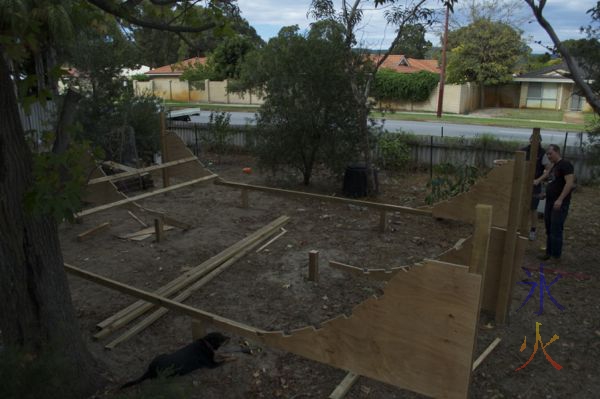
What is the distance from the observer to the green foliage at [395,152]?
13570mm

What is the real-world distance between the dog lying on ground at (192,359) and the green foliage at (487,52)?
3851cm

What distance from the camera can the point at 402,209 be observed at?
7477mm

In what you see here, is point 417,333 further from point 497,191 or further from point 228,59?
point 228,59

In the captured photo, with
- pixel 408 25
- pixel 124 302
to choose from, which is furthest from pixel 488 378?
pixel 408 25

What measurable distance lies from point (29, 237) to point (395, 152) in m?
11.0

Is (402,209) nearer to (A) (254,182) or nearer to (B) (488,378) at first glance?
(B) (488,378)

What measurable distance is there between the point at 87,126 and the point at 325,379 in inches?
407

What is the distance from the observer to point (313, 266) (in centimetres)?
643

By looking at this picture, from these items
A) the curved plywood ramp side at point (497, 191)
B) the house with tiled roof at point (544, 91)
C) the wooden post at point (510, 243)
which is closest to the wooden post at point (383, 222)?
the curved plywood ramp side at point (497, 191)

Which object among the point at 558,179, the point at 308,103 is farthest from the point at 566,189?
the point at 308,103

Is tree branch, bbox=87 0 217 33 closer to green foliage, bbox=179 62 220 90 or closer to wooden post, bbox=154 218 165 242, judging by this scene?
wooden post, bbox=154 218 165 242

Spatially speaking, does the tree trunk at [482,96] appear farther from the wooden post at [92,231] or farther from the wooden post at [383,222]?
the wooden post at [92,231]

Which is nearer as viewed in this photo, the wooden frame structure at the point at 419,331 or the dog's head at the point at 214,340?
the wooden frame structure at the point at 419,331

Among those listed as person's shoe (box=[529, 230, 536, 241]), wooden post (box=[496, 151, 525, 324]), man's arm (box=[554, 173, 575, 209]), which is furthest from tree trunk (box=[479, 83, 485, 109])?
wooden post (box=[496, 151, 525, 324])
